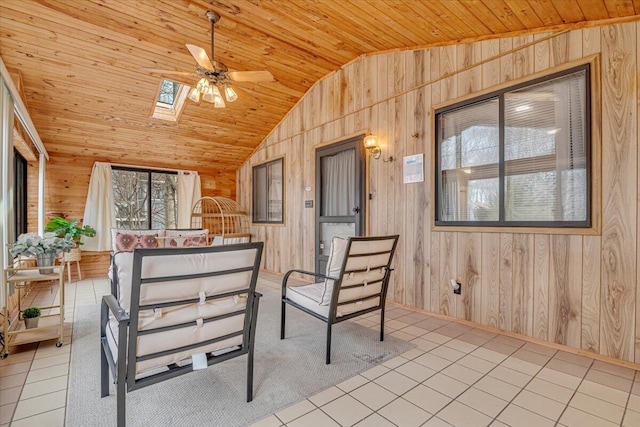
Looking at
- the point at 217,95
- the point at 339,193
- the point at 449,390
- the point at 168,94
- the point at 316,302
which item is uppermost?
the point at 168,94

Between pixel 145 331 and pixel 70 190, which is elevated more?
pixel 70 190

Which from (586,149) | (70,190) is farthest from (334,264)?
(70,190)

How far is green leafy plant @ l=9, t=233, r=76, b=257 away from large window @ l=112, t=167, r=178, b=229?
3958mm

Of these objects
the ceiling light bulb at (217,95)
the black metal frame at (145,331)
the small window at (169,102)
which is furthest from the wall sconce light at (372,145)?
the small window at (169,102)

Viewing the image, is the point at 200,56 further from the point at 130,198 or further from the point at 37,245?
the point at 130,198

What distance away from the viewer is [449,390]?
192cm

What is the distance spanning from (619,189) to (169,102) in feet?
20.2

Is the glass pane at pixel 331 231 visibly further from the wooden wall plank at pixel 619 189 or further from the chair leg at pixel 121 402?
the chair leg at pixel 121 402

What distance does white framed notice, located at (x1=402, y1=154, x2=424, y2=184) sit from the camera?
3.52 meters

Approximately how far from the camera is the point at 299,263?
5.39 meters

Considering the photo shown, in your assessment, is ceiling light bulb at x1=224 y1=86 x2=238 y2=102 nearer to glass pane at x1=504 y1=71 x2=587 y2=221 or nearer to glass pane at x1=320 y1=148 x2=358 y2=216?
glass pane at x1=320 y1=148 x2=358 y2=216

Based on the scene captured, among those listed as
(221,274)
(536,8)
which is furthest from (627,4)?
(221,274)

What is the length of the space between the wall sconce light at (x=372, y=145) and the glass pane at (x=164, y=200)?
4789 millimetres

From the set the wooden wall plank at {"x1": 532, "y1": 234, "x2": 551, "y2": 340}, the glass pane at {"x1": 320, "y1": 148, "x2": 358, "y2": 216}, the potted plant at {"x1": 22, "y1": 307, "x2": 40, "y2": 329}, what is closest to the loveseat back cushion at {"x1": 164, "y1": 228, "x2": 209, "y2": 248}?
the potted plant at {"x1": 22, "y1": 307, "x2": 40, "y2": 329}
